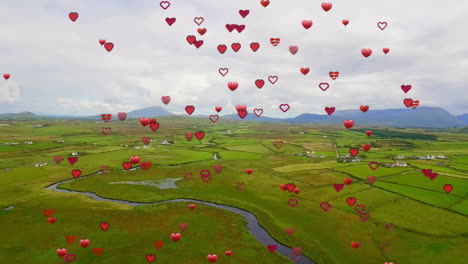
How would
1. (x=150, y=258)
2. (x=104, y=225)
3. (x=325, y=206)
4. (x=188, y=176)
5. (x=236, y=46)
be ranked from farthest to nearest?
(x=188, y=176)
(x=325, y=206)
(x=104, y=225)
(x=150, y=258)
(x=236, y=46)

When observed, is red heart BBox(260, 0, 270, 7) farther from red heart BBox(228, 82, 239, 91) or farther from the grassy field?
the grassy field

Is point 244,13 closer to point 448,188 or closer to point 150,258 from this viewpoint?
point 150,258

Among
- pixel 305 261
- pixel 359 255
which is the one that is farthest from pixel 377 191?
pixel 305 261

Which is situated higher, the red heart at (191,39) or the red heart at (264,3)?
the red heart at (264,3)

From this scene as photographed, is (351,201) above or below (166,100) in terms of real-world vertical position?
below

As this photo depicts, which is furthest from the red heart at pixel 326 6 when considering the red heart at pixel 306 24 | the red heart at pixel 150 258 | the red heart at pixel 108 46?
the red heart at pixel 150 258

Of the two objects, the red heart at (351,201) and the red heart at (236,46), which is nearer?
the red heart at (236,46)

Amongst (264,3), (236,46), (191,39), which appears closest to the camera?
(264,3)

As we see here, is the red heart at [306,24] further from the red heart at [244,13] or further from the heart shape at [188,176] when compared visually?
the heart shape at [188,176]

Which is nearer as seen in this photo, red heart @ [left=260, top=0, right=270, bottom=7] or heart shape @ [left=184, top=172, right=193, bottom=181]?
red heart @ [left=260, top=0, right=270, bottom=7]

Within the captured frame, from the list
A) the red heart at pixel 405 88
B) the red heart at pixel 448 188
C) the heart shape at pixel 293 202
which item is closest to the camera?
the red heart at pixel 405 88

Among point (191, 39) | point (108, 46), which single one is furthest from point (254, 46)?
point (108, 46)

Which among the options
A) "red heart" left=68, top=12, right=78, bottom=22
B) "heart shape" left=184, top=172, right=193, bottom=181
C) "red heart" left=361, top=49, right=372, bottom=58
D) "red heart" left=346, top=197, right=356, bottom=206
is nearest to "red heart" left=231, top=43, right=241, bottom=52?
"red heart" left=361, top=49, right=372, bottom=58
